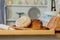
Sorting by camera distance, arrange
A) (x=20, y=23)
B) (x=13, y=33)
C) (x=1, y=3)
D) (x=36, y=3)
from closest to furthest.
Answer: (x=13, y=33)
(x=20, y=23)
(x=1, y=3)
(x=36, y=3)

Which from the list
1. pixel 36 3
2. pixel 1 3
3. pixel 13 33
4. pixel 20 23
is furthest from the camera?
pixel 36 3

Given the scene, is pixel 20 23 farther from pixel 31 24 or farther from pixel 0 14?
pixel 0 14

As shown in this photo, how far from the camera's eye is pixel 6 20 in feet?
12.3

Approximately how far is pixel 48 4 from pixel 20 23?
9.56ft

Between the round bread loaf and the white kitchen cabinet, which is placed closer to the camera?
the round bread loaf

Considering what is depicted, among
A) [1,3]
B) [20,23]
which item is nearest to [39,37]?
[20,23]

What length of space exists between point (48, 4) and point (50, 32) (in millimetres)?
3051

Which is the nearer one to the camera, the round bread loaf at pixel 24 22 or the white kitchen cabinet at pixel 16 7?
the round bread loaf at pixel 24 22

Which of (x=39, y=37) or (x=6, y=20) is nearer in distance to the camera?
(x=39, y=37)

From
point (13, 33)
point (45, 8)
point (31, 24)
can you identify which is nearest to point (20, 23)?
point (31, 24)

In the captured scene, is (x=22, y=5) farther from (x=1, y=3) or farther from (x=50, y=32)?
(x=50, y=32)

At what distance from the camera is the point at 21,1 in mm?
3816

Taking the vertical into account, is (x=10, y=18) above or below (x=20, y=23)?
below

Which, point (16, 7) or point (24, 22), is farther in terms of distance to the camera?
point (16, 7)
